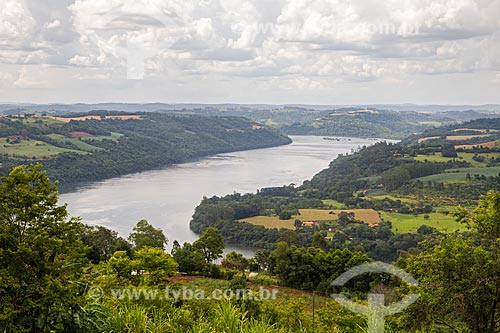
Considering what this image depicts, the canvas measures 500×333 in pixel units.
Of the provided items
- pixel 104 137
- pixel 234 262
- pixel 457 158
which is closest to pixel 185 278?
pixel 234 262

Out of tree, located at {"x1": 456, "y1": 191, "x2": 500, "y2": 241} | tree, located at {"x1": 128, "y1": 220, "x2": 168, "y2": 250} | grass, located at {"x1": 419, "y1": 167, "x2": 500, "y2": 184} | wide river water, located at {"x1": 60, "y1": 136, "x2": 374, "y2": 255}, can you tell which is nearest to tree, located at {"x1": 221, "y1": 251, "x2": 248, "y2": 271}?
tree, located at {"x1": 128, "y1": 220, "x2": 168, "y2": 250}

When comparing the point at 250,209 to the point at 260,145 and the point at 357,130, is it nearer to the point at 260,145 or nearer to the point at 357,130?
the point at 260,145

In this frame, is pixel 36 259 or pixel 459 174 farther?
pixel 459 174

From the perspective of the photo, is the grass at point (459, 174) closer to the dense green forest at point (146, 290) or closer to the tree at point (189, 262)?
the tree at point (189, 262)

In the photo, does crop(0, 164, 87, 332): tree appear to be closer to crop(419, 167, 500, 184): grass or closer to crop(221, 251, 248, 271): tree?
crop(221, 251, 248, 271): tree

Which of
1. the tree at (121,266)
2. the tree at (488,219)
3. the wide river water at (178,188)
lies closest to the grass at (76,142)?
the wide river water at (178,188)

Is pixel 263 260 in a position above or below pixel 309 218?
above

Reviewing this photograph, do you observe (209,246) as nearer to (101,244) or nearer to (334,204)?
(101,244)

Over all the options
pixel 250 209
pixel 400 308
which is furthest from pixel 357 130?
pixel 400 308
